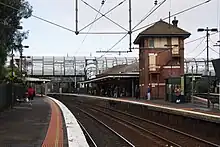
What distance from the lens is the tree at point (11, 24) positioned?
27.5 metres

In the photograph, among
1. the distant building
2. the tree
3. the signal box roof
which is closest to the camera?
the tree

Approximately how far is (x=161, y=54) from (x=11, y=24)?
40.8 meters

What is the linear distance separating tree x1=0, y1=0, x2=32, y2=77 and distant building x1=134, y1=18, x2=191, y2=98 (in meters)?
35.6

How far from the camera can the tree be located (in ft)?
90.1

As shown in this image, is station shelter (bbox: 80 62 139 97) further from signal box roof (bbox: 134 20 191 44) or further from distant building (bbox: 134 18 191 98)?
signal box roof (bbox: 134 20 191 44)

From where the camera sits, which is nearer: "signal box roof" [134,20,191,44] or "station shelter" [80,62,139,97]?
"signal box roof" [134,20,191,44]

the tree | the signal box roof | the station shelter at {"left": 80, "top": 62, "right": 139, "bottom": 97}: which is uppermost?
the signal box roof

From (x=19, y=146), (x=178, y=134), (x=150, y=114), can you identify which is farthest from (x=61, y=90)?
(x=19, y=146)

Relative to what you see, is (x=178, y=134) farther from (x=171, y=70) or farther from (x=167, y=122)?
(x=171, y=70)

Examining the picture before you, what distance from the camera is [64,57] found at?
105 meters

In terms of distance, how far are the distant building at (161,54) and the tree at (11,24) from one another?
117 ft

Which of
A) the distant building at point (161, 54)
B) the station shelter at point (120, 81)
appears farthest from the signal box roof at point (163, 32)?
the station shelter at point (120, 81)

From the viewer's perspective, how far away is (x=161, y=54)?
68.8 metres

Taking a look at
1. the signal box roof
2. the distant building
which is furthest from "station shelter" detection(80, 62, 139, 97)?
the signal box roof
